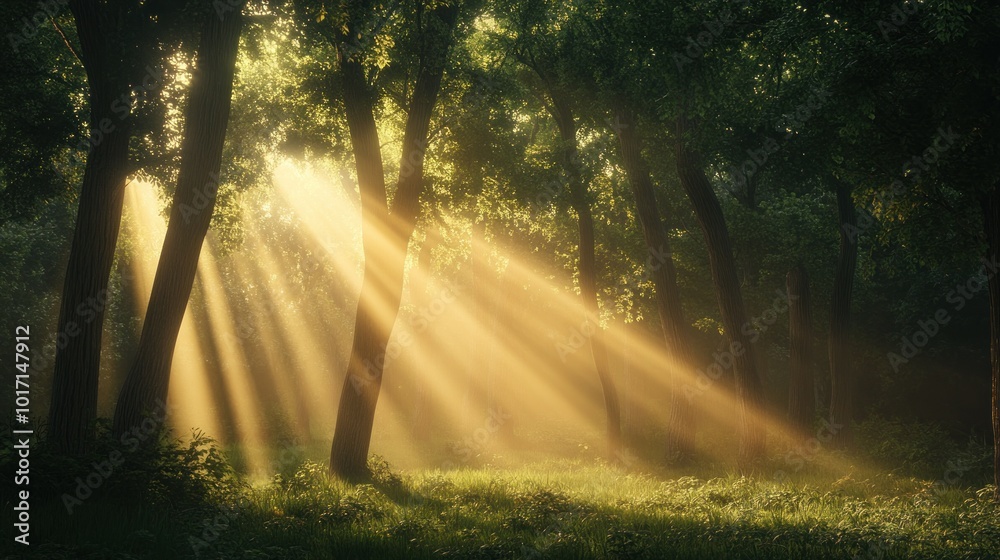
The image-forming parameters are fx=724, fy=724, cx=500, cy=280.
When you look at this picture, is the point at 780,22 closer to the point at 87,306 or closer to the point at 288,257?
the point at 87,306

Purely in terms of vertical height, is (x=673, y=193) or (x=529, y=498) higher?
(x=673, y=193)

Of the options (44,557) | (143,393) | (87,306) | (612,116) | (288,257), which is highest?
(288,257)

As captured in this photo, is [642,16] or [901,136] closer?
[901,136]

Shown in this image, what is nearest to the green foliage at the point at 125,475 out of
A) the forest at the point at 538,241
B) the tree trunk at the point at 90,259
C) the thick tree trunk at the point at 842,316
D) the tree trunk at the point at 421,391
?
the forest at the point at 538,241

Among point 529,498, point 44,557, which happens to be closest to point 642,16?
point 529,498

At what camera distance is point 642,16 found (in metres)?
13.9

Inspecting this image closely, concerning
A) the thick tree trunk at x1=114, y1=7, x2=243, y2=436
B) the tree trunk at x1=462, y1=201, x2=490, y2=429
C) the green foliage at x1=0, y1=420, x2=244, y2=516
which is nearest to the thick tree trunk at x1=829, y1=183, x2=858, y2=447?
the tree trunk at x1=462, y1=201, x2=490, y2=429

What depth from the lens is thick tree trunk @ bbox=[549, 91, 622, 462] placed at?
22.1m

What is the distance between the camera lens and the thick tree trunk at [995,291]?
1111 centimetres

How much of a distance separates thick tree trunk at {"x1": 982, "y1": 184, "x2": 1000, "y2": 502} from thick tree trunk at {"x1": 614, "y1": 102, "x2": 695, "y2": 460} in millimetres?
9274

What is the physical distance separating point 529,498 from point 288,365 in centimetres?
3604

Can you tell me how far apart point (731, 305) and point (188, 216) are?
12542 mm

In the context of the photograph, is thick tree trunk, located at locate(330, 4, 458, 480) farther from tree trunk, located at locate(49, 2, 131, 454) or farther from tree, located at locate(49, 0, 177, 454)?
tree trunk, located at locate(49, 2, 131, 454)

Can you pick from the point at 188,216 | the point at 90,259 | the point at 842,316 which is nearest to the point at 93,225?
the point at 90,259
